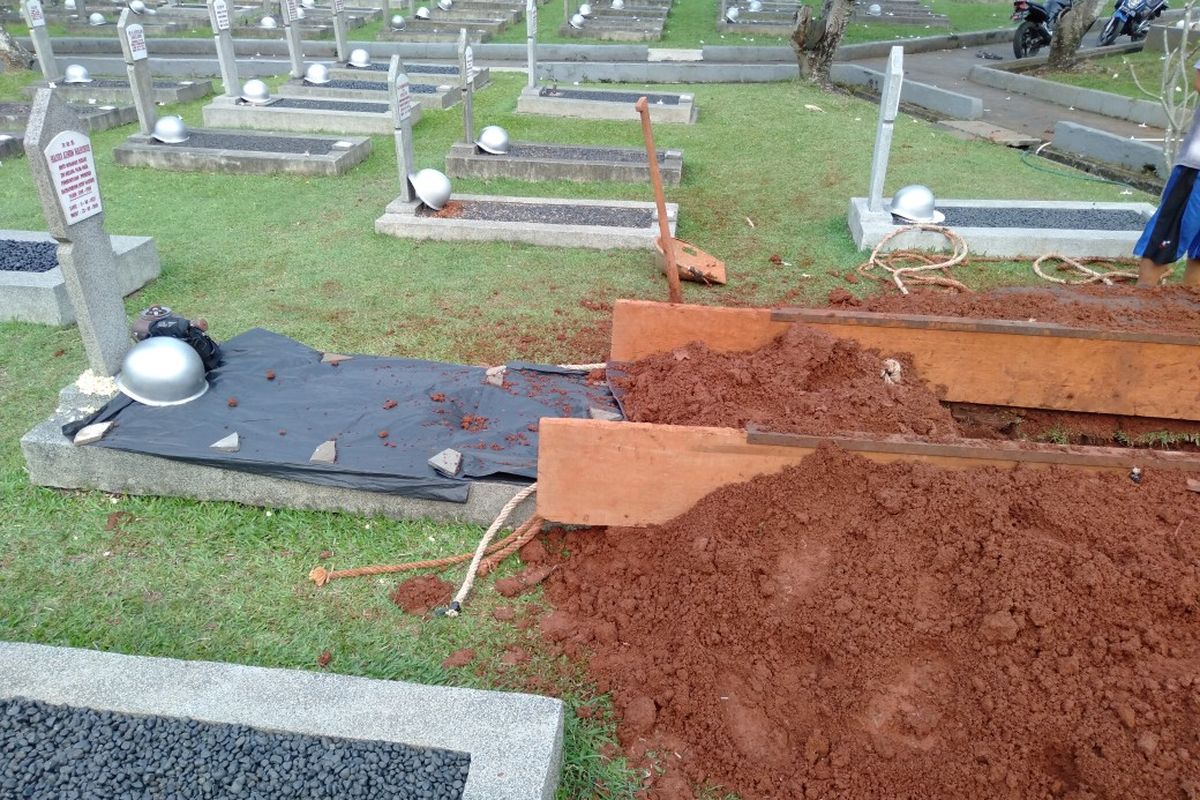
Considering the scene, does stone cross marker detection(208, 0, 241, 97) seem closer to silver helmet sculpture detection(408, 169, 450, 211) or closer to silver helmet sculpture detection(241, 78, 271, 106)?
silver helmet sculpture detection(241, 78, 271, 106)

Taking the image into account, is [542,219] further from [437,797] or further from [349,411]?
[437,797]

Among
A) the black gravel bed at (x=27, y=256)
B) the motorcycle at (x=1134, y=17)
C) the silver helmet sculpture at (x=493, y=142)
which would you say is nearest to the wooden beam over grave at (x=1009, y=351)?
the black gravel bed at (x=27, y=256)

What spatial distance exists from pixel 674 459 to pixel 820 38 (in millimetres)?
13283

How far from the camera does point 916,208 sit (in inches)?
283

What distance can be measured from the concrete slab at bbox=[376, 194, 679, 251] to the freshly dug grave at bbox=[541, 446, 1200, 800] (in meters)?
4.34

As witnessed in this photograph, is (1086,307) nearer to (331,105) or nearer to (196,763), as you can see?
(196,763)

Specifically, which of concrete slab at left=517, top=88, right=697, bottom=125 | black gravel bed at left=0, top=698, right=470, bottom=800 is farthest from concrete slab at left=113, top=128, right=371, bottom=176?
black gravel bed at left=0, top=698, right=470, bottom=800

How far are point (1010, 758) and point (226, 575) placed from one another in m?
3.17

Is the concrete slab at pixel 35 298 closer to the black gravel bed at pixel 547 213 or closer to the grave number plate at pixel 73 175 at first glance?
the grave number plate at pixel 73 175

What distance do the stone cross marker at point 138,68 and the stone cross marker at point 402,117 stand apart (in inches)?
162

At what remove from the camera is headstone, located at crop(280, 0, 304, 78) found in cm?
1229

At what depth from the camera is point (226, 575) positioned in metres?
3.51

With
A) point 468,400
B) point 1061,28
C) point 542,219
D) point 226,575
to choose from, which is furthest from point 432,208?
point 1061,28

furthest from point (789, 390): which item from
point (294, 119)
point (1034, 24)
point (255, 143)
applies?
point (1034, 24)
